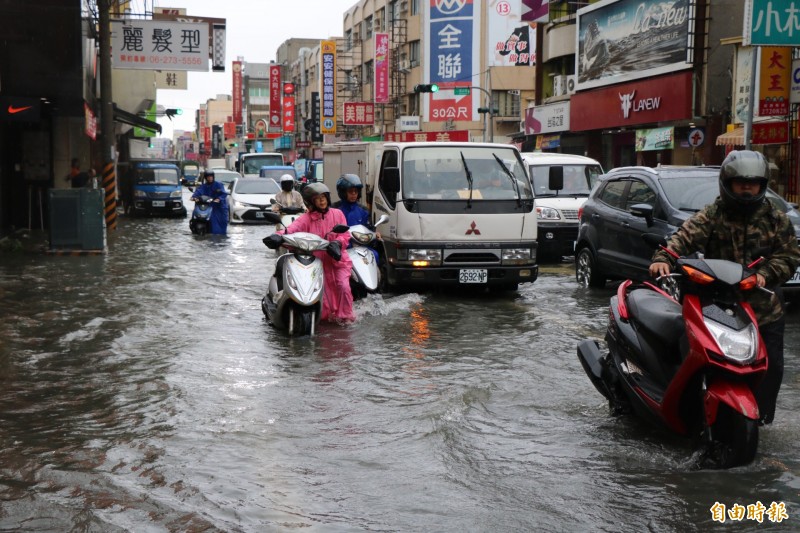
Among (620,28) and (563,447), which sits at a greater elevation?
(620,28)

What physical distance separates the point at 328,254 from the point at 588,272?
211 inches

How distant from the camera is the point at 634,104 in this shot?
107ft

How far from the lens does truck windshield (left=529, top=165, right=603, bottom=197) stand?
1938cm

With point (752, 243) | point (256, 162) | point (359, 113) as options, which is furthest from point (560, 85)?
point (752, 243)

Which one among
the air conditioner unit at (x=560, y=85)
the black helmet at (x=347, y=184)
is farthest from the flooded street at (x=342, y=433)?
the air conditioner unit at (x=560, y=85)

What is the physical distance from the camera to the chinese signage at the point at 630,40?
30.1m

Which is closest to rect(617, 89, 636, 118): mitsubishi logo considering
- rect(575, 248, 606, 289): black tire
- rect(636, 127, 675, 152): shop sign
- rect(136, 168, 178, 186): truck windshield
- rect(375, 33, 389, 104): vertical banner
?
rect(636, 127, 675, 152): shop sign

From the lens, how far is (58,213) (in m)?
20.1

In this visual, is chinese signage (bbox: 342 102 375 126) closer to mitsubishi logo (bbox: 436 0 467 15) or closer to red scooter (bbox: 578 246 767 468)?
mitsubishi logo (bbox: 436 0 467 15)

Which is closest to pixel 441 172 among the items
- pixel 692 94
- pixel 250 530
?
pixel 250 530

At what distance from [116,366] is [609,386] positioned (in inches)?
177

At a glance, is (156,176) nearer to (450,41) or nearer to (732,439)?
(450,41)

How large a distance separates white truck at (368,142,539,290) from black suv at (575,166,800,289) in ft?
4.23

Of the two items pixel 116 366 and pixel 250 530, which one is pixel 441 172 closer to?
pixel 116 366
